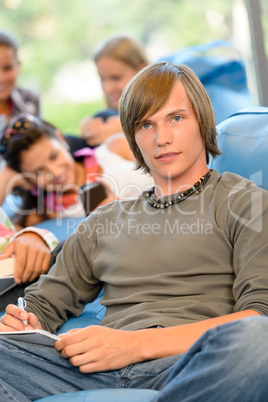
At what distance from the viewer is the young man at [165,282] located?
0.84 m

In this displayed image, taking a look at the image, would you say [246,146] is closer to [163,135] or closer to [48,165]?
[163,135]

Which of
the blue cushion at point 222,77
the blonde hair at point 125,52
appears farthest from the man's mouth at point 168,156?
the blonde hair at point 125,52

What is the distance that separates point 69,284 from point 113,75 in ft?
4.90

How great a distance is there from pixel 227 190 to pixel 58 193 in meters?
1.16

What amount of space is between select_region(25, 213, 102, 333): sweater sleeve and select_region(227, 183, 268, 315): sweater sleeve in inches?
12.8

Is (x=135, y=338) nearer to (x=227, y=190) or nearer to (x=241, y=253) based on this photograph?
(x=241, y=253)

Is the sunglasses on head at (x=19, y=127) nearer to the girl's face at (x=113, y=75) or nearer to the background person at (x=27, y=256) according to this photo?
the girl's face at (x=113, y=75)

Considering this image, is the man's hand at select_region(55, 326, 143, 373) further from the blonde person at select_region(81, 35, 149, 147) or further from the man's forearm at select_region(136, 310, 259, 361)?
the blonde person at select_region(81, 35, 149, 147)

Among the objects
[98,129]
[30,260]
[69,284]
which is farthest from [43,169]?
[69,284]

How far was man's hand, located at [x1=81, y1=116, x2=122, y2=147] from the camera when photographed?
7.58ft

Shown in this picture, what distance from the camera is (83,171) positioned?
223 centimetres

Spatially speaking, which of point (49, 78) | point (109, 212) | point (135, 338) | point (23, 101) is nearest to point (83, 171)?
point (23, 101)

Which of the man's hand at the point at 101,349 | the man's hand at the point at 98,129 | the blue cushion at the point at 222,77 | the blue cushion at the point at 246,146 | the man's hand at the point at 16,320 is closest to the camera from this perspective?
the man's hand at the point at 101,349

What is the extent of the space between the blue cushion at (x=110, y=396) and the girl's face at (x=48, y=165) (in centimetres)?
127
